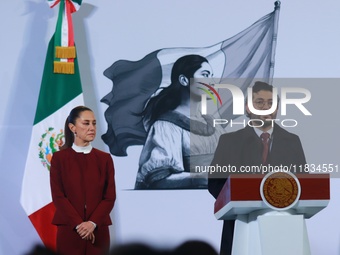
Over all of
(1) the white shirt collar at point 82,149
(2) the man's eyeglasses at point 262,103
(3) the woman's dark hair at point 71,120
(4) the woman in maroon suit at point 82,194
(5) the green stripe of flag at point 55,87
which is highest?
(5) the green stripe of flag at point 55,87

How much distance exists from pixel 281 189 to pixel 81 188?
8.12 ft

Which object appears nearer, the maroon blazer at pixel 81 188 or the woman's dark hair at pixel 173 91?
the maroon blazer at pixel 81 188

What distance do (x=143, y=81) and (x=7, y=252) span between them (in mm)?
1612

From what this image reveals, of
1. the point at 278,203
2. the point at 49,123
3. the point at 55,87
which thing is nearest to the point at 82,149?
the point at 49,123

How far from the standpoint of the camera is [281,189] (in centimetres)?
309

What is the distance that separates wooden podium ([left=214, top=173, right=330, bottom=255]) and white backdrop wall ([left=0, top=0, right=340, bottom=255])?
2433 millimetres

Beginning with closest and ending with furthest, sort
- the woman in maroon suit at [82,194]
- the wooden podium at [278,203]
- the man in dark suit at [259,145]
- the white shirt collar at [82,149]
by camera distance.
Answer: the wooden podium at [278,203], the man in dark suit at [259,145], the woman in maroon suit at [82,194], the white shirt collar at [82,149]

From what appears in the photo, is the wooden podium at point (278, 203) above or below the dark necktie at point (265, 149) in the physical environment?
below

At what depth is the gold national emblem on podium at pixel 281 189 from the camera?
3.09 metres

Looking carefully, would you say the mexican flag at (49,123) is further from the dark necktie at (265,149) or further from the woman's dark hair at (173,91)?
the dark necktie at (265,149)

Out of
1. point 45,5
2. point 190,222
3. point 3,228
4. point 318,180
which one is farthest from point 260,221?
Result: point 45,5

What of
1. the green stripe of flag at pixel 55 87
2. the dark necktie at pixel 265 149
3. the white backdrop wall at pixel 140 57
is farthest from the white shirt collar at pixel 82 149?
the dark necktie at pixel 265 149

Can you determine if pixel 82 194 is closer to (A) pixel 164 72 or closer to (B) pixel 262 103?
(A) pixel 164 72

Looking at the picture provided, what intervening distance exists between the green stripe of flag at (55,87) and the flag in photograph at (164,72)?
0.77 feet
